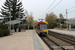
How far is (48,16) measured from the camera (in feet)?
206

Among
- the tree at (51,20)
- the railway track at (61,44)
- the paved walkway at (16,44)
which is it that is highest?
the tree at (51,20)

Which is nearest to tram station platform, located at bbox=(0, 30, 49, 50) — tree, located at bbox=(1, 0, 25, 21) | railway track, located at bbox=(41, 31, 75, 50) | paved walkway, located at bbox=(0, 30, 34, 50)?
paved walkway, located at bbox=(0, 30, 34, 50)

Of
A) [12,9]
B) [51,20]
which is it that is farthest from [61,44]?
[51,20]

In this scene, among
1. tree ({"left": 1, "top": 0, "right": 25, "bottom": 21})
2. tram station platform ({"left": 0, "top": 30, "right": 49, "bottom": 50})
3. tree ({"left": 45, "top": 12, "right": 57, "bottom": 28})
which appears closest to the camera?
tram station platform ({"left": 0, "top": 30, "right": 49, "bottom": 50})

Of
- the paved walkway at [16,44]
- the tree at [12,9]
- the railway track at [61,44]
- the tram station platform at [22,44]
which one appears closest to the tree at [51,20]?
the tree at [12,9]

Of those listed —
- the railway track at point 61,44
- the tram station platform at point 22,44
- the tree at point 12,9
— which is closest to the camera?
the tram station platform at point 22,44

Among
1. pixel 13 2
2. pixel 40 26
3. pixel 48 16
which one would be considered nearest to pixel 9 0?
pixel 13 2

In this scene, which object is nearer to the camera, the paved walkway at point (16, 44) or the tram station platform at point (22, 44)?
the tram station platform at point (22, 44)

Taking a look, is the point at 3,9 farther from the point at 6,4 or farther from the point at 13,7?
the point at 13,7

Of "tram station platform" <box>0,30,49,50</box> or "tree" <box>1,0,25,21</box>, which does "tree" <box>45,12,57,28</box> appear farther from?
"tram station platform" <box>0,30,49,50</box>

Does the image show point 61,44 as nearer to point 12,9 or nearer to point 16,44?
point 16,44

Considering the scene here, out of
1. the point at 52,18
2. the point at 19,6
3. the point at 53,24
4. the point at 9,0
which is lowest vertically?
the point at 53,24

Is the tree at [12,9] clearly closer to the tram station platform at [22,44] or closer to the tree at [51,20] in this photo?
the tram station platform at [22,44]

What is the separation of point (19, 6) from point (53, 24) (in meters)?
33.9
